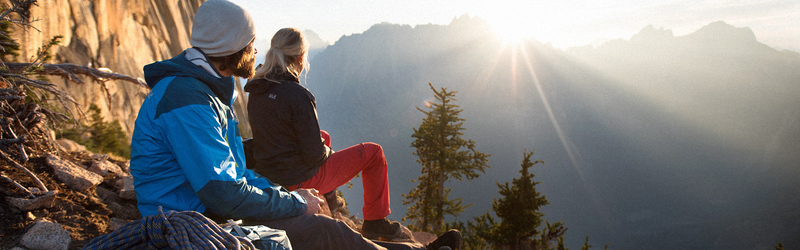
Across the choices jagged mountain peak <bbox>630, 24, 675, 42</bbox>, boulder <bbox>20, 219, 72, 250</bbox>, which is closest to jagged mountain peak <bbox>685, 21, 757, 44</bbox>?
jagged mountain peak <bbox>630, 24, 675, 42</bbox>

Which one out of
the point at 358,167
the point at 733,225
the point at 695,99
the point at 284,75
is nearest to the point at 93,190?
the point at 284,75

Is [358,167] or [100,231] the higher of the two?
[358,167]

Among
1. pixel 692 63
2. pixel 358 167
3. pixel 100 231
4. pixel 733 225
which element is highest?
pixel 692 63

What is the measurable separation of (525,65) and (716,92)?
6240 centimetres

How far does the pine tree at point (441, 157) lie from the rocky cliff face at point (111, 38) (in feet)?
29.5

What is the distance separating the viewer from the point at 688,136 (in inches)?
4375

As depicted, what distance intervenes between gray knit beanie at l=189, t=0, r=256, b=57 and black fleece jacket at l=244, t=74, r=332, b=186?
99 centimetres

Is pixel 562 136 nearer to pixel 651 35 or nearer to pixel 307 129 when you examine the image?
pixel 651 35

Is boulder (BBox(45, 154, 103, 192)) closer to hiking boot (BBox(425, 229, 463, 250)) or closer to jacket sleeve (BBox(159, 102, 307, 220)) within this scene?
jacket sleeve (BBox(159, 102, 307, 220))

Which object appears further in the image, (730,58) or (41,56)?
(730,58)

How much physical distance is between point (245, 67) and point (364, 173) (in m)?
1.77

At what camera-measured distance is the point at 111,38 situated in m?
15.5

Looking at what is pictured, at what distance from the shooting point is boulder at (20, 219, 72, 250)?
2520 millimetres

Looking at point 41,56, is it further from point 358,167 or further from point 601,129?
point 601,129
